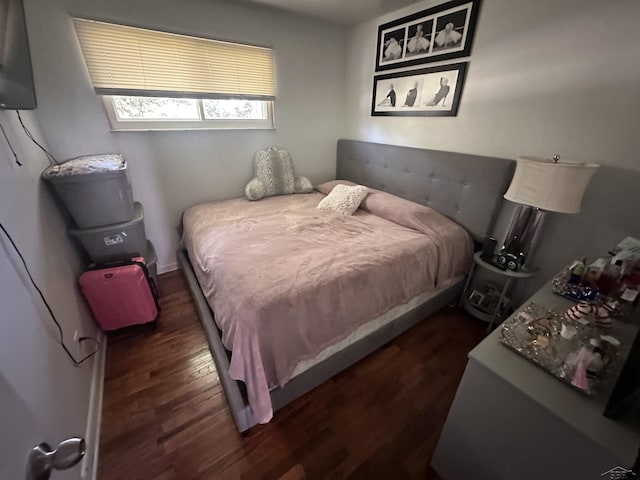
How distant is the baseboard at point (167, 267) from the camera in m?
2.58

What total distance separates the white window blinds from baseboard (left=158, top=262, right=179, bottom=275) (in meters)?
1.54

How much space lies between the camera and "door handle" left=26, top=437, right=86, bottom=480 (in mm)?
461

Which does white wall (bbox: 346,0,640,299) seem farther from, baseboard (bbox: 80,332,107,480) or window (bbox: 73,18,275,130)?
baseboard (bbox: 80,332,107,480)

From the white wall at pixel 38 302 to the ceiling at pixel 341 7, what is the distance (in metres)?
2.11

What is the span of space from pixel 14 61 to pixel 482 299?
10.1ft

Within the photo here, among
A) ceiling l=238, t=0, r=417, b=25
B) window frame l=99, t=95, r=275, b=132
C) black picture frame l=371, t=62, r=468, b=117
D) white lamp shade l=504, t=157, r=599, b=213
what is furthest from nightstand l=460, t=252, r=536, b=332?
window frame l=99, t=95, r=275, b=132

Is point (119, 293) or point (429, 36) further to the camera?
point (429, 36)

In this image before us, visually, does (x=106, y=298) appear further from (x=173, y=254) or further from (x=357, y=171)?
(x=357, y=171)

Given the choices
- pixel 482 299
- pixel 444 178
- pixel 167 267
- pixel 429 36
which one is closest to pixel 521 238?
pixel 482 299

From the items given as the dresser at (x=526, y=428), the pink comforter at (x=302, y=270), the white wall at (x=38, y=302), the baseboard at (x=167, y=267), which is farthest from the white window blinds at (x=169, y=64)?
the dresser at (x=526, y=428)

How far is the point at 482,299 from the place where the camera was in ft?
6.62

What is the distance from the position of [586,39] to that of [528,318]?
157cm

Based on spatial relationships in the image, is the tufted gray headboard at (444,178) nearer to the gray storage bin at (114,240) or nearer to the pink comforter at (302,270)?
the pink comforter at (302,270)

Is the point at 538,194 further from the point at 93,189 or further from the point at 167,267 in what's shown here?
the point at 167,267
